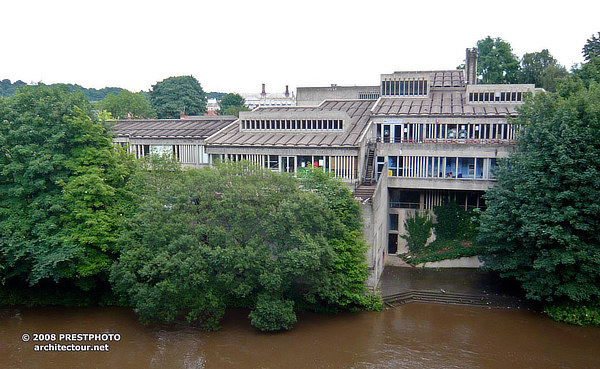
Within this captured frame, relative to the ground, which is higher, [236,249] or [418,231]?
[236,249]

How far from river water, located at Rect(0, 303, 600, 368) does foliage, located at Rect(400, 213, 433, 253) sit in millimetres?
10642

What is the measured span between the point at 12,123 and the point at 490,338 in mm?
35629

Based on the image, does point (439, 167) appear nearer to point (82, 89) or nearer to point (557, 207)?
point (557, 207)

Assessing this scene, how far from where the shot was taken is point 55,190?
33.5 m

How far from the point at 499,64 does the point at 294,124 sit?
4165cm

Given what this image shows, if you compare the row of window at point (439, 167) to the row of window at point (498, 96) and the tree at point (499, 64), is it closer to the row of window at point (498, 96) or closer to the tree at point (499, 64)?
the row of window at point (498, 96)

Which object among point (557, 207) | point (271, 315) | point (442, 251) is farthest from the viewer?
point (442, 251)

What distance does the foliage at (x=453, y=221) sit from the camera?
44.1 m

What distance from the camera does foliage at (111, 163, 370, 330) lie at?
29.8 metres

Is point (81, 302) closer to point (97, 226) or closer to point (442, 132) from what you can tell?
point (97, 226)

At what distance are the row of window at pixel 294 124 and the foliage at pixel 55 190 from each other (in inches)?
651

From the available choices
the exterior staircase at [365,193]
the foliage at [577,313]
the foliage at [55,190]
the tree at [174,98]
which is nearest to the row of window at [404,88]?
the exterior staircase at [365,193]

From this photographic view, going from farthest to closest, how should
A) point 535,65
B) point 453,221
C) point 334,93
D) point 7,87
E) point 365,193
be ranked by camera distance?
point 7,87 → point 535,65 → point 334,93 → point 453,221 → point 365,193

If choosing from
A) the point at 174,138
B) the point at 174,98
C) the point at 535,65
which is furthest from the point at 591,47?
the point at 174,98
